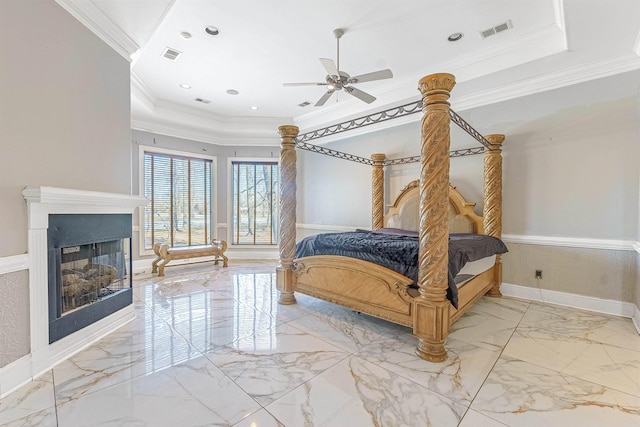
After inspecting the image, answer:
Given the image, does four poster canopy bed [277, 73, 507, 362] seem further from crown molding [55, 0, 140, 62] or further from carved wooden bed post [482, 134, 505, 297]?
crown molding [55, 0, 140, 62]

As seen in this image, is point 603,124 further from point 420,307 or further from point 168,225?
point 168,225

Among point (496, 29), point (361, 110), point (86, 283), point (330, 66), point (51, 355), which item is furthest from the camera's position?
point (361, 110)

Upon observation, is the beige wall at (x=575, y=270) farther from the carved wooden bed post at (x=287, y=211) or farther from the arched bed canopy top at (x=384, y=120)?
the carved wooden bed post at (x=287, y=211)

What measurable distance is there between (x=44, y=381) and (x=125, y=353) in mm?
464

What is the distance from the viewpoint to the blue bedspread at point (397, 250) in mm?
2395

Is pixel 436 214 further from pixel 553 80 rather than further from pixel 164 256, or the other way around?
pixel 164 256

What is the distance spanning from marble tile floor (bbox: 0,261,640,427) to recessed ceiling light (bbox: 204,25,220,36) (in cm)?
311

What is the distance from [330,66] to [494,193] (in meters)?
2.66

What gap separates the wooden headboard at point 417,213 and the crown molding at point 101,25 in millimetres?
4026

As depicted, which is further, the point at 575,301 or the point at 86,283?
the point at 575,301

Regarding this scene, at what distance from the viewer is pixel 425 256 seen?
2174 mm

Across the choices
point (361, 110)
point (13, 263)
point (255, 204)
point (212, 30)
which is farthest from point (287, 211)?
point (255, 204)

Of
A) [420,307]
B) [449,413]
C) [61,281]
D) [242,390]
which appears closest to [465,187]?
[420,307]

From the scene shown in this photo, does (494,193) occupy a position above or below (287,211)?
above
